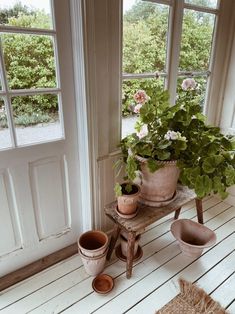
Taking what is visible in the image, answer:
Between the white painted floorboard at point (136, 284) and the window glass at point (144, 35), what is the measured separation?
1328 millimetres

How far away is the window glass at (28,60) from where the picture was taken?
1.19m

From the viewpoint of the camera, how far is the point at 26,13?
3.86 feet

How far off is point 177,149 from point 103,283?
0.96 m

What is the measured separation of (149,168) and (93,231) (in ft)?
Result: 2.01

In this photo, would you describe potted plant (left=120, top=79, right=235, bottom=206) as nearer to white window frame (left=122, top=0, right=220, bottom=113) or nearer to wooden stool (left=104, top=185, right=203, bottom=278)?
wooden stool (left=104, top=185, right=203, bottom=278)

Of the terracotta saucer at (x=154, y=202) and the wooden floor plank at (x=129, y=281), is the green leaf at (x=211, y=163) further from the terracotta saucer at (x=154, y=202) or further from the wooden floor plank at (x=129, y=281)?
the wooden floor plank at (x=129, y=281)

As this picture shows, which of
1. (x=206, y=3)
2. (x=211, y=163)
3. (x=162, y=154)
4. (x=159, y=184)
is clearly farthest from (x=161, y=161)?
(x=206, y=3)

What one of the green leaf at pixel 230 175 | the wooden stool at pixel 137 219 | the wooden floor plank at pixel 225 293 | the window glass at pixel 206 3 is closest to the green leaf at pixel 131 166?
the wooden stool at pixel 137 219

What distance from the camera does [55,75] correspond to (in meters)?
1.35

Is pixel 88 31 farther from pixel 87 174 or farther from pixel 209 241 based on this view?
pixel 209 241

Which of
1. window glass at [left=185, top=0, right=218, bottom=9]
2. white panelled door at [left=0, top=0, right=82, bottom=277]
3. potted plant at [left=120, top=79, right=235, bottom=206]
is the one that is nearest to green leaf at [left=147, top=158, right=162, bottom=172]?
potted plant at [left=120, top=79, right=235, bottom=206]

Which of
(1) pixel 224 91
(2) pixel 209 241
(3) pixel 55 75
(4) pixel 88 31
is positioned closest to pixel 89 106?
(3) pixel 55 75

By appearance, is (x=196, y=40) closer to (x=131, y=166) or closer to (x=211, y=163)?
(x=211, y=163)

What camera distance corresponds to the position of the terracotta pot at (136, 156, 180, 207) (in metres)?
1.45
